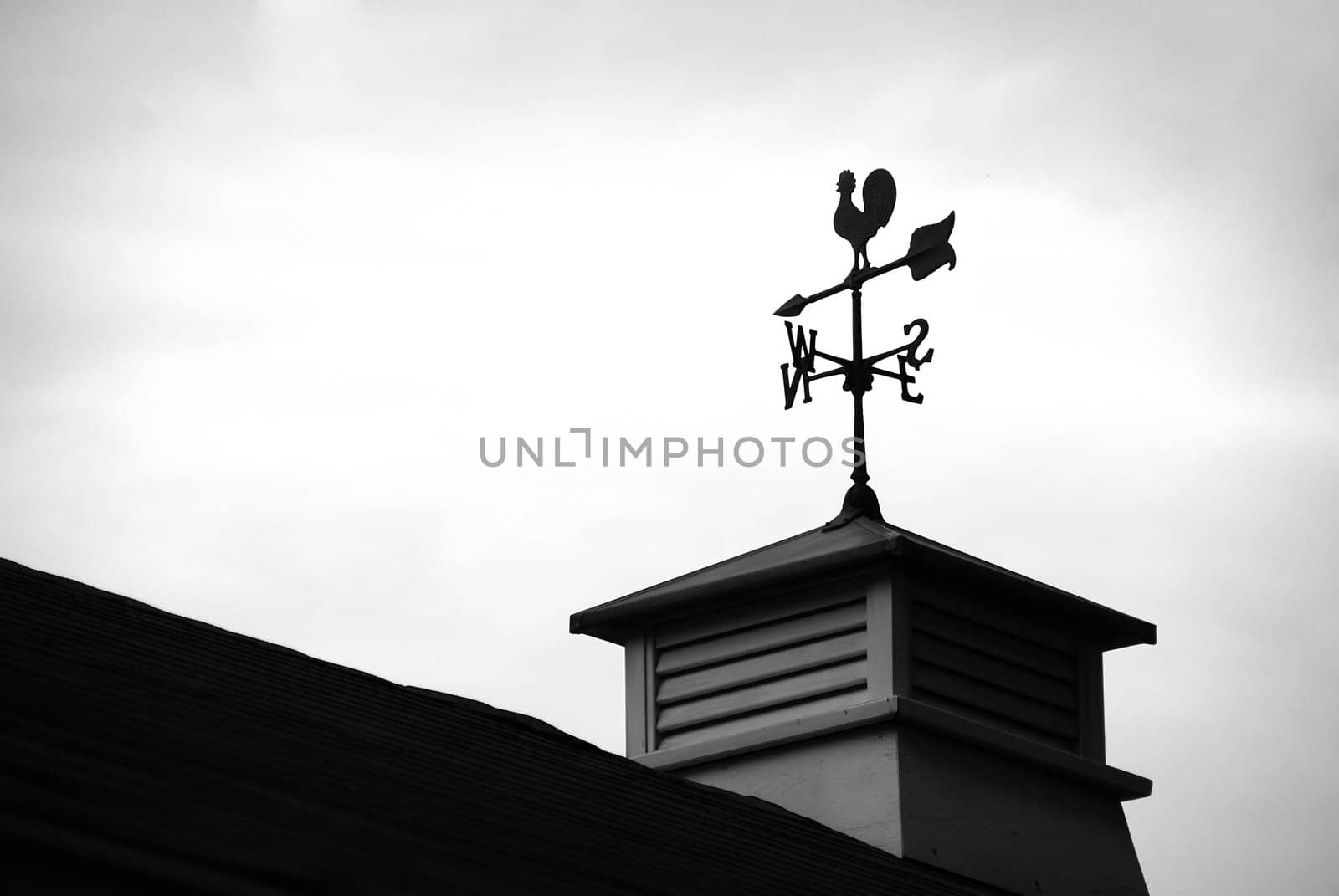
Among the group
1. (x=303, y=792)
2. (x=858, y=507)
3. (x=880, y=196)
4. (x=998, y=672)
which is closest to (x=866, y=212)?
(x=880, y=196)

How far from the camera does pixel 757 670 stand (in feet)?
28.6

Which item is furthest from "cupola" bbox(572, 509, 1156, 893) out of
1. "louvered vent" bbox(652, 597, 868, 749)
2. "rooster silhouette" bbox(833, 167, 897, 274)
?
"rooster silhouette" bbox(833, 167, 897, 274)

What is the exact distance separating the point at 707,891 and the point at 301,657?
7.48 feet

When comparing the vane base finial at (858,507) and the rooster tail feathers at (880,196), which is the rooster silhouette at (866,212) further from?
the vane base finial at (858,507)

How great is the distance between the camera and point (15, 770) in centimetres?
332

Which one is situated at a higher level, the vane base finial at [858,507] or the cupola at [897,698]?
the vane base finial at [858,507]

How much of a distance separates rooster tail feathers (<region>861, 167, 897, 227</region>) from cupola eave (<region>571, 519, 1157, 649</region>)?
1.69m

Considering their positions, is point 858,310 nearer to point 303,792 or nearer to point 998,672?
point 998,672

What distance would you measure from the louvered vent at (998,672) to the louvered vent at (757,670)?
0.32 metres

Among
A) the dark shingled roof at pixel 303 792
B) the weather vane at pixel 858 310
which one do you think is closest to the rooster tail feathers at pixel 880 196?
the weather vane at pixel 858 310

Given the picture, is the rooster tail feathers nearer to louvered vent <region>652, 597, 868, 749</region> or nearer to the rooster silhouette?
the rooster silhouette

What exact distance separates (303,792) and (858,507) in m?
5.24

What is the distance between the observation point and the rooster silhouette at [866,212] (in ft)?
31.8

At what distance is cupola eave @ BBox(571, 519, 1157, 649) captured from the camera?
8.45 m
